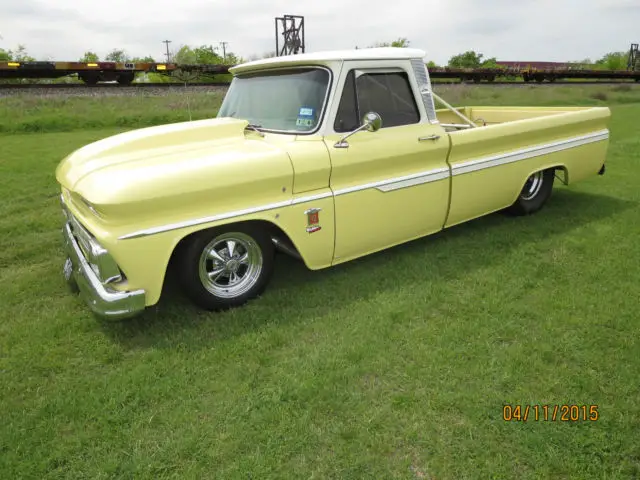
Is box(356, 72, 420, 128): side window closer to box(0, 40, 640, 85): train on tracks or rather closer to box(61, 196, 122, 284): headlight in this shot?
box(61, 196, 122, 284): headlight

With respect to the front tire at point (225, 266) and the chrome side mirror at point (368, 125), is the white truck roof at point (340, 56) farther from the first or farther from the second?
the front tire at point (225, 266)

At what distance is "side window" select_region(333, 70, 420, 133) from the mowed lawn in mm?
1247

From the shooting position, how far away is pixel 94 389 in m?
2.79

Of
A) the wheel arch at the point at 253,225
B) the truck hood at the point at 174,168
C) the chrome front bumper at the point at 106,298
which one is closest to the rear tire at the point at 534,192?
the wheel arch at the point at 253,225

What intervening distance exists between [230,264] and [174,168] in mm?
805

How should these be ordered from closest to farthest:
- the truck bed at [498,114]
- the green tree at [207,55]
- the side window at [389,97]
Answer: the side window at [389,97]
the truck bed at [498,114]
the green tree at [207,55]

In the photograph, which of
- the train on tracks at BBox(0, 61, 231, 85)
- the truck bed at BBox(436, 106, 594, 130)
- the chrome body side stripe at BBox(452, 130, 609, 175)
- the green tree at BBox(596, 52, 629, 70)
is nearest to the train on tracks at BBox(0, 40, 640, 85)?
the train on tracks at BBox(0, 61, 231, 85)

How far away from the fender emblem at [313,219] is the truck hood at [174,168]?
0.26 metres

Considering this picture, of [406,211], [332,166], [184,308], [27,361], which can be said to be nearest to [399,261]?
[406,211]

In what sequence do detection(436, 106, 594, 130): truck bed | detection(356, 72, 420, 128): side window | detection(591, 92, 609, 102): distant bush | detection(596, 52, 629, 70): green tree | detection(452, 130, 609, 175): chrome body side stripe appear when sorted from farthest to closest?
detection(596, 52, 629, 70): green tree < detection(591, 92, 609, 102): distant bush < detection(436, 106, 594, 130): truck bed < detection(452, 130, 609, 175): chrome body side stripe < detection(356, 72, 420, 128): side window

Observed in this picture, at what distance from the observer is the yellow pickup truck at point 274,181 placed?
120 inches

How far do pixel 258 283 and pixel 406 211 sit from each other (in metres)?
1.43

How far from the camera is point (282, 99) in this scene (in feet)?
13.1

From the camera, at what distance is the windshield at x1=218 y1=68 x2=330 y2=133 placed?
3746mm
